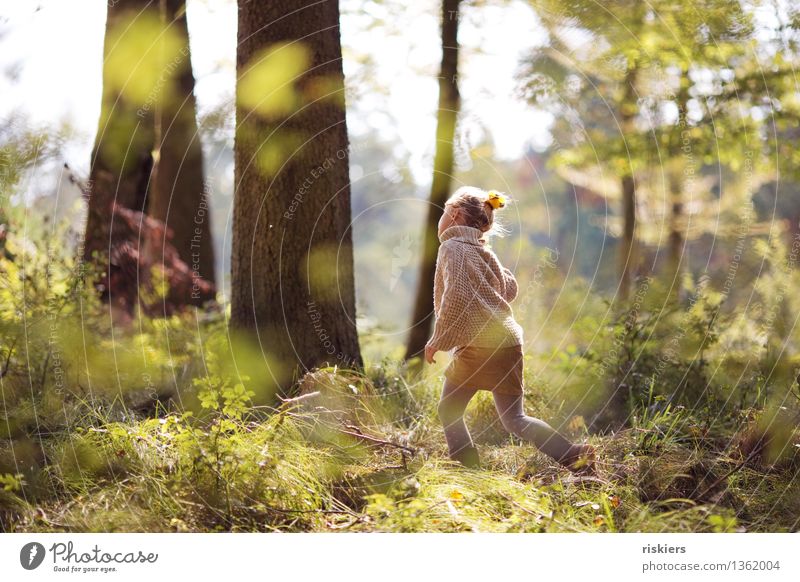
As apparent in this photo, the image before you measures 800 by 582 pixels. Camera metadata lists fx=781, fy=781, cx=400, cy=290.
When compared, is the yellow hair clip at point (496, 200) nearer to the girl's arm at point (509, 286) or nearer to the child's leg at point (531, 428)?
the girl's arm at point (509, 286)

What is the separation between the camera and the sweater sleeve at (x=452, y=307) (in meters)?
4.74

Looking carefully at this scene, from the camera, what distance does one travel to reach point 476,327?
4742mm

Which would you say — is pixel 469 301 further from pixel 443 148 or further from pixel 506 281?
pixel 443 148

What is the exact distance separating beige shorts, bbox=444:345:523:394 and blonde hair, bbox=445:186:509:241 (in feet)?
2.50

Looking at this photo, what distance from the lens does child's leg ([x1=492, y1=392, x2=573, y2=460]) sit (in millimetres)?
4781

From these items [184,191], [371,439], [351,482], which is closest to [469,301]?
[371,439]

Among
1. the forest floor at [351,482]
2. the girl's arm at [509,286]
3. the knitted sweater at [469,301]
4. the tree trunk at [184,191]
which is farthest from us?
the tree trunk at [184,191]

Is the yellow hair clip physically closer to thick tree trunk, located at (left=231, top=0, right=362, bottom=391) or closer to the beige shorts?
the beige shorts

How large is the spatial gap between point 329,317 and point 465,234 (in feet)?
4.78

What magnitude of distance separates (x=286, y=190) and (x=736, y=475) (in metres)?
3.56

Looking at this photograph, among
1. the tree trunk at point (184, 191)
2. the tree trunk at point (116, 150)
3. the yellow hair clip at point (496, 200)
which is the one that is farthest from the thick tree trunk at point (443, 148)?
the tree trunk at point (116, 150)

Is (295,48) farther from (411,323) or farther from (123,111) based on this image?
(411,323)

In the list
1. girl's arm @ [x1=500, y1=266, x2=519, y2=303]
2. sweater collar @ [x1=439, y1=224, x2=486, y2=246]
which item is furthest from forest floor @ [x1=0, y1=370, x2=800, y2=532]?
sweater collar @ [x1=439, y1=224, x2=486, y2=246]

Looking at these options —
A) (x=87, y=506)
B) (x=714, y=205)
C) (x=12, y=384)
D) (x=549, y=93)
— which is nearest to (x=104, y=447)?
(x=87, y=506)
